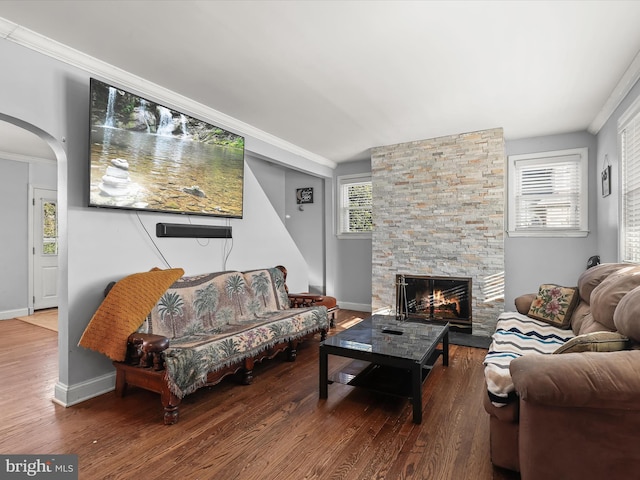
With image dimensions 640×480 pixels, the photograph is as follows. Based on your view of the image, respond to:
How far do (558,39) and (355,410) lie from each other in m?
2.89

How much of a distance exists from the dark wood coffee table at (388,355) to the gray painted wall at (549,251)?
6.79 feet

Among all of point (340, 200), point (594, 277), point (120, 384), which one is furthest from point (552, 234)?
point (120, 384)

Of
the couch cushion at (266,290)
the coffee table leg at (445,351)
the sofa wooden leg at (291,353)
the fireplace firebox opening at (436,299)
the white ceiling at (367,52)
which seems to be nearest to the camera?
the white ceiling at (367,52)

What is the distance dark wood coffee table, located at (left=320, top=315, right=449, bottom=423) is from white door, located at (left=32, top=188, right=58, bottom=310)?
5.56 m

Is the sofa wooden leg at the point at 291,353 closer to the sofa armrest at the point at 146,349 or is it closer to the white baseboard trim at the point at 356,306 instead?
the sofa armrest at the point at 146,349

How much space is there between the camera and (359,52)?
8.20ft

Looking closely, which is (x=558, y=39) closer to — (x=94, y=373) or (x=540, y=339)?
(x=540, y=339)

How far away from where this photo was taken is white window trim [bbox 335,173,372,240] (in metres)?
5.70

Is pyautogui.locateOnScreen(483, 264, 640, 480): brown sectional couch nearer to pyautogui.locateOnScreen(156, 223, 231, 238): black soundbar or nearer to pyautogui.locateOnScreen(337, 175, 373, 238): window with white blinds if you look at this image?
pyautogui.locateOnScreen(156, 223, 231, 238): black soundbar

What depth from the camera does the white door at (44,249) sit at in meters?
5.72

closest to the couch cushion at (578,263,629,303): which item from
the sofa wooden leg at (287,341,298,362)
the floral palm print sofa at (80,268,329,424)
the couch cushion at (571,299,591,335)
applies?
the couch cushion at (571,299,591,335)

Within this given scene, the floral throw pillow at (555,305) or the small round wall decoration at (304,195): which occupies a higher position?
the small round wall decoration at (304,195)

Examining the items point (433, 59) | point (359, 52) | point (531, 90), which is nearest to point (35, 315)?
point (359, 52)

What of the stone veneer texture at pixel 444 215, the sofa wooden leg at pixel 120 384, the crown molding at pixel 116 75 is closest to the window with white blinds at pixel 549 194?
the stone veneer texture at pixel 444 215
